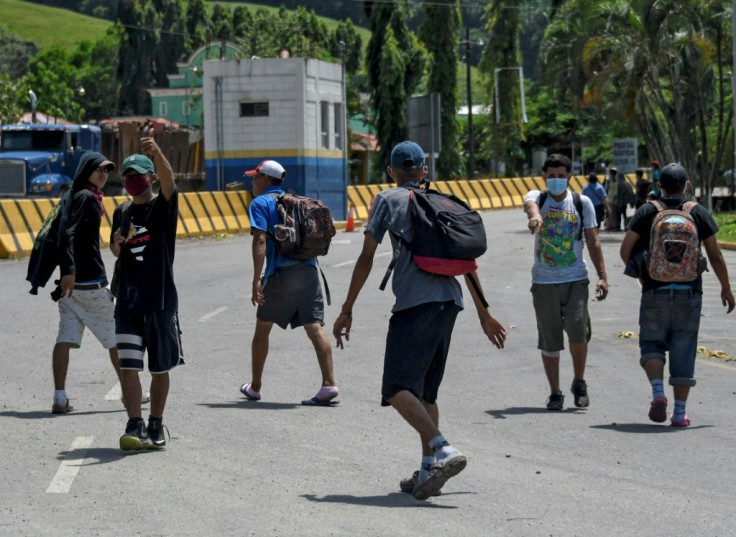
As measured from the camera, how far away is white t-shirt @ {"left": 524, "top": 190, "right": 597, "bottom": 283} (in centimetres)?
991

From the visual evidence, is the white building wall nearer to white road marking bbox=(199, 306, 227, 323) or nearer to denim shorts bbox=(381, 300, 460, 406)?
white road marking bbox=(199, 306, 227, 323)

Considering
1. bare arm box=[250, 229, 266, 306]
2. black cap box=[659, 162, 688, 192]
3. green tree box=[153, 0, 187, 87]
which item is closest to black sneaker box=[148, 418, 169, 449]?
bare arm box=[250, 229, 266, 306]

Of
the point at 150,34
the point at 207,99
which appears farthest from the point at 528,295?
the point at 150,34

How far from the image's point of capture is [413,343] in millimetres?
7012

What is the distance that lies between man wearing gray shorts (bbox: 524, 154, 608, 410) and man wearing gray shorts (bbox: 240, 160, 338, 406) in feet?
5.28

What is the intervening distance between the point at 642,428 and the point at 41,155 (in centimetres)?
2913

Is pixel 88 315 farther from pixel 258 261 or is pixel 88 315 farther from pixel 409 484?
pixel 409 484

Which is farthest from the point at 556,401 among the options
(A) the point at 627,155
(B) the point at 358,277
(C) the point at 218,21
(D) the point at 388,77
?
(C) the point at 218,21

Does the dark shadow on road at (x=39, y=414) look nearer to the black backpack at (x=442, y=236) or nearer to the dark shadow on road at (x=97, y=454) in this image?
the dark shadow on road at (x=97, y=454)

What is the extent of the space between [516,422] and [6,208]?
62.9ft

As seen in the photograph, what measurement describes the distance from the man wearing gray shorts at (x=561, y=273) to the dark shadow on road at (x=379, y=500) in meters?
3.20

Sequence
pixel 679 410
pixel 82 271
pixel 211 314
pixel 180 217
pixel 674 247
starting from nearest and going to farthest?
pixel 674 247 < pixel 679 410 < pixel 82 271 < pixel 211 314 < pixel 180 217

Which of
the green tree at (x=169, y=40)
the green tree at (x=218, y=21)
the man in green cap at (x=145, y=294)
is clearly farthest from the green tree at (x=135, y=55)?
the man in green cap at (x=145, y=294)

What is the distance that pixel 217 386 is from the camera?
36.3ft
